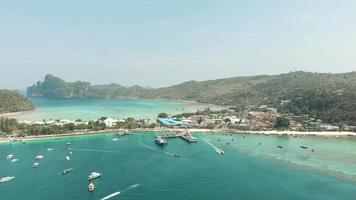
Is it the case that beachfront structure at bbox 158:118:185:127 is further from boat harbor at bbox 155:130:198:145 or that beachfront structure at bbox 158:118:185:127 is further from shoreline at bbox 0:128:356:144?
boat harbor at bbox 155:130:198:145

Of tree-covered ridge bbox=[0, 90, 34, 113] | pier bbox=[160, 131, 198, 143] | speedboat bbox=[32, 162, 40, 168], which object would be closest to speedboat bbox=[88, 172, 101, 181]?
speedboat bbox=[32, 162, 40, 168]

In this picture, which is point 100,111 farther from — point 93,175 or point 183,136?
point 93,175

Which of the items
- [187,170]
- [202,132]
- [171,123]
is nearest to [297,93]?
[171,123]

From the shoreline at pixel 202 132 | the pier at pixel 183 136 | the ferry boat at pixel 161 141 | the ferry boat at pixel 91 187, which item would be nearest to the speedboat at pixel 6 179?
the ferry boat at pixel 91 187

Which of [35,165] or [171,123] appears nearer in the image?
[35,165]

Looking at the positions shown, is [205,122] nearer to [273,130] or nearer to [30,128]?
[273,130]

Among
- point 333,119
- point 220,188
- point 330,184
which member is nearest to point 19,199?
point 220,188
